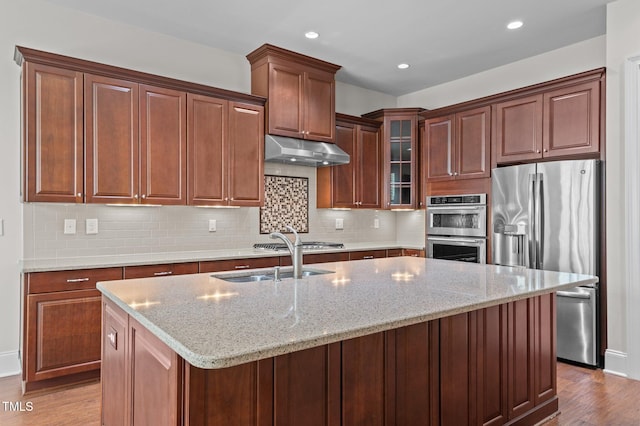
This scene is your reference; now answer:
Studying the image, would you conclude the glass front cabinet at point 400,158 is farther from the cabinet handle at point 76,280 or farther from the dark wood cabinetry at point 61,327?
the cabinet handle at point 76,280

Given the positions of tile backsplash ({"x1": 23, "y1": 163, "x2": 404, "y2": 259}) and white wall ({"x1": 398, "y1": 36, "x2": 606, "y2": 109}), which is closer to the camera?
tile backsplash ({"x1": 23, "y1": 163, "x2": 404, "y2": 259})

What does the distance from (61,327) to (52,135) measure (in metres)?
1.38

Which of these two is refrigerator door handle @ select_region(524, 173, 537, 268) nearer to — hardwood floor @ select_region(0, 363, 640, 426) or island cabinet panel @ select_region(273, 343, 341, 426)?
hardwood floor @ select_region(0, 363, 640, 426)

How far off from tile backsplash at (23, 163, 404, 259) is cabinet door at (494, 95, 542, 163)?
81.5 inches

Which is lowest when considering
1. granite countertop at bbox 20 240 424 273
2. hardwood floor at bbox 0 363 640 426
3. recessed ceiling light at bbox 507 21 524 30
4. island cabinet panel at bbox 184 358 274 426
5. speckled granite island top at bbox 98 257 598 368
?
hardwood floor at bbox 0 363 640 426

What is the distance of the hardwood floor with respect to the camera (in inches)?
97.8

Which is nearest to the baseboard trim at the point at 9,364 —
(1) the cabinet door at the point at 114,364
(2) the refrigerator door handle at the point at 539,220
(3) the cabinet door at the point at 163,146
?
Result: (3) the cabinet door at the point at 163,146

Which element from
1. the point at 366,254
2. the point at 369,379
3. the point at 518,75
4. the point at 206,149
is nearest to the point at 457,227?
the point at 366,254

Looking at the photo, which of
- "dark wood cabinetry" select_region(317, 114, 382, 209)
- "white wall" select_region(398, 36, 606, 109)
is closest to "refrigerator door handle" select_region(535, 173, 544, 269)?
"white wall" select_region(398, 36, 606, 109)

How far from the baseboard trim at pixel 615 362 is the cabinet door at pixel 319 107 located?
3.19 meters

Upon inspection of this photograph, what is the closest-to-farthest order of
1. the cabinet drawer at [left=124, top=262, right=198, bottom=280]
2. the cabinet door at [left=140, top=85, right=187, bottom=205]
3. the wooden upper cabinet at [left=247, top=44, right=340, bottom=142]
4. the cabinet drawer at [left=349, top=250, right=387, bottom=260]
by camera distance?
1. the cabinet drawer at [left=124, top=262, right=198, bottom=280]
2. the cabinet door at [left=140, top=85, right=187, bottom=205]
3. the wooden upper cabinet at [left=247, top=44, right=340, bottom=142]
4. the cabinet drawer at [left=349, top=250, right=387, bottom=260]

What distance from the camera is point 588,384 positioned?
3.06 m

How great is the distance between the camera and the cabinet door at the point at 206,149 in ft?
12.1

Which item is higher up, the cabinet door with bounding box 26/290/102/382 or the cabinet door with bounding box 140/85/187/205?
the cabinet door with bounding box 140/85/187/205
